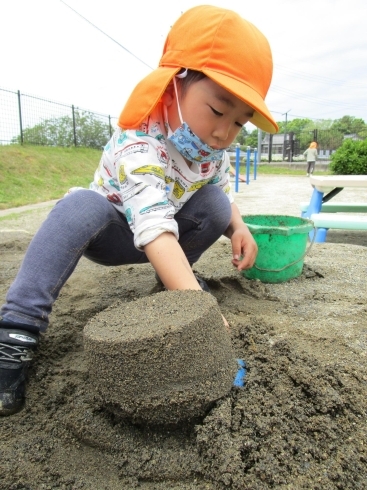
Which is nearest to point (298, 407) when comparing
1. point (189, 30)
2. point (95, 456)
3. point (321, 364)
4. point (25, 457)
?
point (321, 364)

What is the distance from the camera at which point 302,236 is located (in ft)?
6.81

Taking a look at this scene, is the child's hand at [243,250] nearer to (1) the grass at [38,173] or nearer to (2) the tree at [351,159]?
(1) the grass at [38,173]

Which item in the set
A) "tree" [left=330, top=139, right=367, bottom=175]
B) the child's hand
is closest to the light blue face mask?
the child's hand

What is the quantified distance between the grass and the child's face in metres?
4.77

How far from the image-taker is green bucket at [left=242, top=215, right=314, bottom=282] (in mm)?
2041

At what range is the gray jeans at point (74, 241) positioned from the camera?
115cm

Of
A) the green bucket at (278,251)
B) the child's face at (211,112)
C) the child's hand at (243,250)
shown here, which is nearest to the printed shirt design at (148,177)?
the child's face at (211,112)

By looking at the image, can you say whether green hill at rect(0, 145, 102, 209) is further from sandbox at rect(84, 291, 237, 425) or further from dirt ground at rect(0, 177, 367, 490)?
sandbox at rect(84, 291, 237, 425)

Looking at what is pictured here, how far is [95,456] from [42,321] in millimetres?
401

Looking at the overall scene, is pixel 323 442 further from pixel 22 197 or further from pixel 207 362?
pixel 22 197

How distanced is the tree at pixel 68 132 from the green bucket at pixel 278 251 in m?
10.5

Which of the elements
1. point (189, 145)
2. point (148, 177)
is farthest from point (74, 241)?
point (189, 145)

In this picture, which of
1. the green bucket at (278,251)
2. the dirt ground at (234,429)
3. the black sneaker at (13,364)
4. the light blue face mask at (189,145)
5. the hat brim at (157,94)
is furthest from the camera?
the green bucket at (278,251)

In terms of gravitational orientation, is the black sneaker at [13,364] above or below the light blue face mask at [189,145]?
below
